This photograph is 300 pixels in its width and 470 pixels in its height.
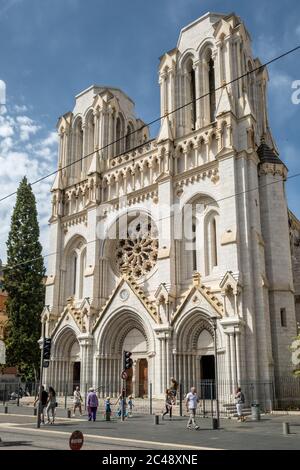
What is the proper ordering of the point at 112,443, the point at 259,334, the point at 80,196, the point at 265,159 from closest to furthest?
the point at 112,443 < the point at 259,334 < the point at 265,159 < the point at 80,196

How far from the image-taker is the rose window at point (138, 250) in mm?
34812

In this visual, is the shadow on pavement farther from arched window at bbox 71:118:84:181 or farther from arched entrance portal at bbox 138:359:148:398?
arched window at bbox 71:118:84:181

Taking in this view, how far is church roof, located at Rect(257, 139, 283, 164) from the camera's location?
3235 cm

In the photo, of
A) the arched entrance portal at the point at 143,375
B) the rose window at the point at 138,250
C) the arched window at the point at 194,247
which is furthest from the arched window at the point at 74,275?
the arched window at the point at 194,247

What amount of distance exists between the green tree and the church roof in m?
19.6

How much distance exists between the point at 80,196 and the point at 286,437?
28.7m

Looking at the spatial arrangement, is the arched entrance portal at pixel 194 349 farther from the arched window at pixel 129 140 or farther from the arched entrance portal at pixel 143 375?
the arched window at pixel 129 140

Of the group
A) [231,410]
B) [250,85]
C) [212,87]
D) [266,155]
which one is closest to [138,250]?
[266,155]

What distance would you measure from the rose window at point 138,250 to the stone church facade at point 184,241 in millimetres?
96

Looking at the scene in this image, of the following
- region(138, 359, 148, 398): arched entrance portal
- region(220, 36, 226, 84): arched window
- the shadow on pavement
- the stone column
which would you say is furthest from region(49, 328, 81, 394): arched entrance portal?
the shadow on pavement
